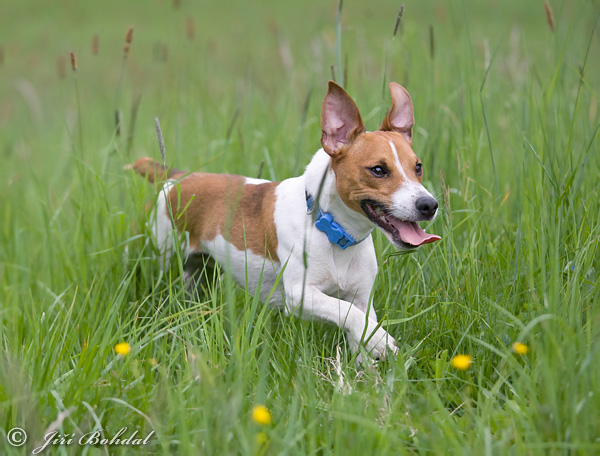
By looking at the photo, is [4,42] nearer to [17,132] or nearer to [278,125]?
[17,132]

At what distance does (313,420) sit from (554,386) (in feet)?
2.66

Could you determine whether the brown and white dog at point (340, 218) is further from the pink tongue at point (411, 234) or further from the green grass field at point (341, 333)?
the green grass field at point (341, 333)

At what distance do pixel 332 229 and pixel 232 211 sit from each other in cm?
56

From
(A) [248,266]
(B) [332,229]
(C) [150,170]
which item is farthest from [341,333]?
(C) [150,170]

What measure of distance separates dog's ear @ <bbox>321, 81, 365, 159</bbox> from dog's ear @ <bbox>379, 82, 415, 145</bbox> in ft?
0.83

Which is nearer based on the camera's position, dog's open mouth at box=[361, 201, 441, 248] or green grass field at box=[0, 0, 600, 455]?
green grass field at box=[0, 0, 600, 455]

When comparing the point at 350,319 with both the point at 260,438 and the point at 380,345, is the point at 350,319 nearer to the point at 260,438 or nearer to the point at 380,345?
the point at 380,345

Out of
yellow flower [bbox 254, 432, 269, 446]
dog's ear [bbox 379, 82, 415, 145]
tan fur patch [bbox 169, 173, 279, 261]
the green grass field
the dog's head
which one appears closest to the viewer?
yellow flower [bbox 254, 432, 269, 446]

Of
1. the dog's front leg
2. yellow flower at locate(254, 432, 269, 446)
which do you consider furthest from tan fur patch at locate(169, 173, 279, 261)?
yellow flower at locate(254, 432, 269, 446)

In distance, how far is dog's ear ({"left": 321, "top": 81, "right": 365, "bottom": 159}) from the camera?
126 inches

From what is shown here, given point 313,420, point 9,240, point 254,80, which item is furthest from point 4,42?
point 313,420

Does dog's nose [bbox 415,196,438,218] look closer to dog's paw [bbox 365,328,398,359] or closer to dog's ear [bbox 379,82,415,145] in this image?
dog's paw [bbox 365,328,398,359]

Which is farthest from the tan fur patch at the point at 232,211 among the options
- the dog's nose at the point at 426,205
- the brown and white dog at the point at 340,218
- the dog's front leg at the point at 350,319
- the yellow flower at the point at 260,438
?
the yellow flower at the point at 260,438

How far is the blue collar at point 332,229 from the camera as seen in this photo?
10.7ft
